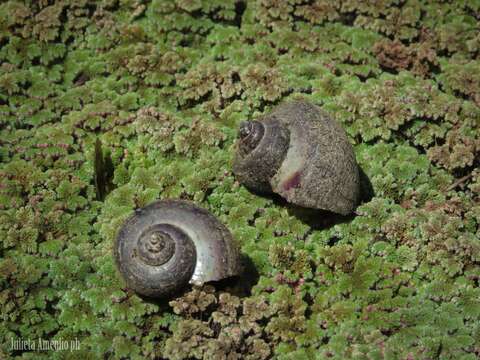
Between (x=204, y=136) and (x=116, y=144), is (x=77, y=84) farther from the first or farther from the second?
(x=204, y=136)

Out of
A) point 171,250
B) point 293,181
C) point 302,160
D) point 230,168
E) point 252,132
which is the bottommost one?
point 230,168

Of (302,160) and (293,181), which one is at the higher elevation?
(302,160)

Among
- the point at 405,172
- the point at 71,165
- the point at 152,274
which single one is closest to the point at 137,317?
the point at 152,274

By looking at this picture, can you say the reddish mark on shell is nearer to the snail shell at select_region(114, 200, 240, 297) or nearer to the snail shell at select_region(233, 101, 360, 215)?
the snail shell at select_region(233, 101, 360, 215)

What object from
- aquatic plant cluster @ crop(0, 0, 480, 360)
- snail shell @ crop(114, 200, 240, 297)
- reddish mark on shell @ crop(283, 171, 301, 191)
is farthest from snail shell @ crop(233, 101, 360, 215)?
snail shell @ crop(114, 200, 240, 297)

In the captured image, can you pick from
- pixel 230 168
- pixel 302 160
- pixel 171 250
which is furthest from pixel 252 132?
pixel 171 250

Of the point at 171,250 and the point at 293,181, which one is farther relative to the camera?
the point at 293,181

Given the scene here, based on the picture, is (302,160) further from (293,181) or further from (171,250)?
(171,250)
